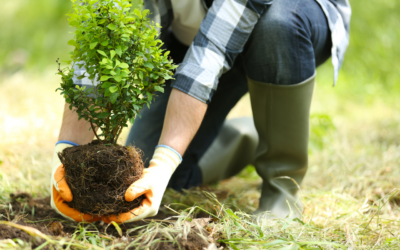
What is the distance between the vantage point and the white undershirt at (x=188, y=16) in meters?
1.60

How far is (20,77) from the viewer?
387cm

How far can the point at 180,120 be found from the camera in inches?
50.3

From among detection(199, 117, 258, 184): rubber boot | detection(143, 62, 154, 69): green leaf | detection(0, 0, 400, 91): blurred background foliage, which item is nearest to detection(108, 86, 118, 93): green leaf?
detection(143, 62, 154, 69): green leaf

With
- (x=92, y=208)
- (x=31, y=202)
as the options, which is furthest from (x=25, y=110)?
(x=92, y=208)

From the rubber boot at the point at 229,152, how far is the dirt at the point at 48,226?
0.81 meters

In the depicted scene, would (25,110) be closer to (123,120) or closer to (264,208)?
(123,120)

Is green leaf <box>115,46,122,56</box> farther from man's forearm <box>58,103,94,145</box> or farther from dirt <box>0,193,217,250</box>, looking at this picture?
dirt <box>0,193,217,250</box>

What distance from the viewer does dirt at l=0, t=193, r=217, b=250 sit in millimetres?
1031

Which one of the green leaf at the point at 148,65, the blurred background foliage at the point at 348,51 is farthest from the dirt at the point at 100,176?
the blurred background foliage at the point at 348,51

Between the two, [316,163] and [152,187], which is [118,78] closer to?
[152,187]

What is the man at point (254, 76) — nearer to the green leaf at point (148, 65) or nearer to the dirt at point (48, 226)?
the dirt at point (48, 226)

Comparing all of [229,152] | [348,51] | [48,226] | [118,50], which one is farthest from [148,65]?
[348,51]

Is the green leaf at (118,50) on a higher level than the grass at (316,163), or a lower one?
higher

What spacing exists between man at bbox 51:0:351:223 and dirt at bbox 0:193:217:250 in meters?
0.07
